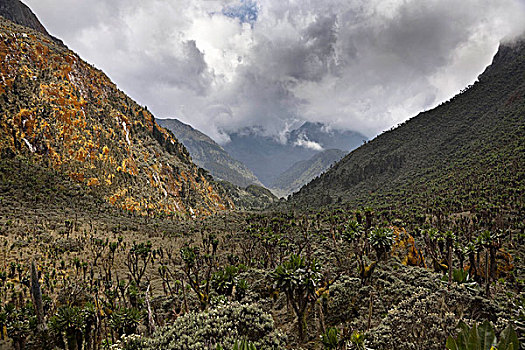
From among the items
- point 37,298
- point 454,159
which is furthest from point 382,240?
point 454,159

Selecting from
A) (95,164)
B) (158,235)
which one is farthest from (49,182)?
(158,235)

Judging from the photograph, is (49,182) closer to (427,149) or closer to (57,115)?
(57,115)

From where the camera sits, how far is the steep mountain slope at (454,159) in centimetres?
6297

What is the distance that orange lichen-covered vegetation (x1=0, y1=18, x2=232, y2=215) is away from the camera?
82500 millimetres

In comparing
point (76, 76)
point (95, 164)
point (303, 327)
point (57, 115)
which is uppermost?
point (76, 76)

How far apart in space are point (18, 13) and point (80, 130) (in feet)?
367

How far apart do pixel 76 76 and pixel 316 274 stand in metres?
125

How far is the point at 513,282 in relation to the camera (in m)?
30.8

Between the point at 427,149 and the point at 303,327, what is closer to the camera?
the point at 303,327

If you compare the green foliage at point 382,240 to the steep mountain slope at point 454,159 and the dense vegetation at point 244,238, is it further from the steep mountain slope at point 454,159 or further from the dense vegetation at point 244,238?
the steep mountain slope at point 454,159

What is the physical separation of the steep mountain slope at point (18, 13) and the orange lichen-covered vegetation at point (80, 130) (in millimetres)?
46741

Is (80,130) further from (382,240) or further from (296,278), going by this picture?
(382,240)

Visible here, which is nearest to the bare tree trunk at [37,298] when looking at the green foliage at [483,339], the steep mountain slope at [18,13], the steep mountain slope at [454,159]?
the green foliage at [483,339]

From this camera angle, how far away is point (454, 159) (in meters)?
85.7
